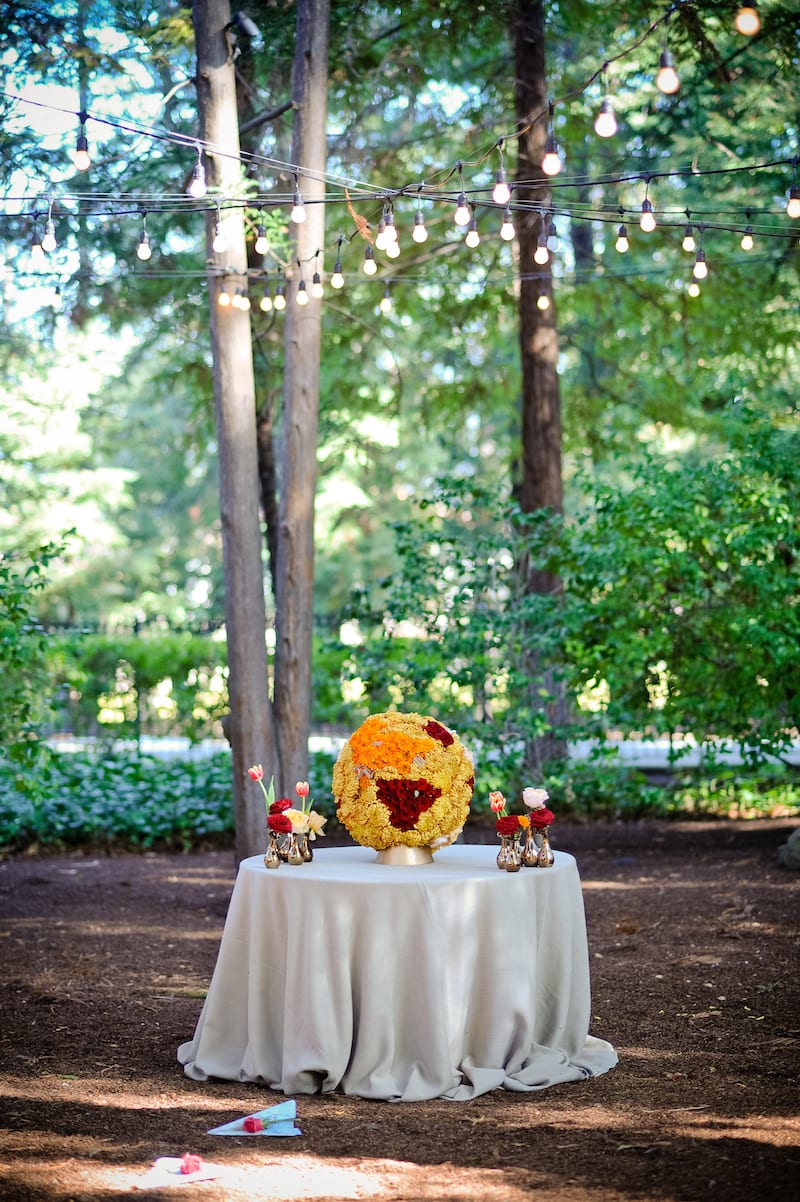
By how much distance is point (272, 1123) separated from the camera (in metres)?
3.94

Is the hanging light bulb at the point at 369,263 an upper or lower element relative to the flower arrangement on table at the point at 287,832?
upper

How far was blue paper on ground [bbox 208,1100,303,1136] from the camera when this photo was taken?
12.6ft

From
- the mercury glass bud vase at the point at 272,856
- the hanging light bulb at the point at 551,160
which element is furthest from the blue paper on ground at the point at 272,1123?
the hanging light bulb at the point at 551,160

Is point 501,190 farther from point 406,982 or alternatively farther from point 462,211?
point 406,982

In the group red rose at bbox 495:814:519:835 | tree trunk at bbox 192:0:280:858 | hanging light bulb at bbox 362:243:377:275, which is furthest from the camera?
tree trunk at bbox 192:0:280:858

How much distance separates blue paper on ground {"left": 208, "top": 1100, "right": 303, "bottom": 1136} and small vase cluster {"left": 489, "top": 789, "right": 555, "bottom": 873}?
1117mm

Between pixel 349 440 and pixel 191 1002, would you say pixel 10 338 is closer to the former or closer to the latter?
pixel 349 440

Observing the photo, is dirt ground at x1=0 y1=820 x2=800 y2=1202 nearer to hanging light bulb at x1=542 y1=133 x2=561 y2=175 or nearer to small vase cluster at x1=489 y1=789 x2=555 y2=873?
small vase cluster at x1=489 y1=789 x2=555 y2=873

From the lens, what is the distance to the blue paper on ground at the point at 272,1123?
3.86 meters

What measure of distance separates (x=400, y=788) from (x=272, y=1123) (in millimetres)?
1235

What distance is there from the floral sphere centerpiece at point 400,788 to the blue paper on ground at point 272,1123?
0.99 m

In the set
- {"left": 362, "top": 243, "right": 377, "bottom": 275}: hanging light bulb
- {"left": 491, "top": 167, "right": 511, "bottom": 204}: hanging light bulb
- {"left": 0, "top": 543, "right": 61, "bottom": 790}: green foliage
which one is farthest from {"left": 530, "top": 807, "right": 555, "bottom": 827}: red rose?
{"left": 0, "top": 543, "right": 61, "bottom": 790}: green foliage

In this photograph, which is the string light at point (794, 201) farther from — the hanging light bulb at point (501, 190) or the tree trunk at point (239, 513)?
the tree trunk at point (239, 513)

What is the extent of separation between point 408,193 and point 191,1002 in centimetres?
378
